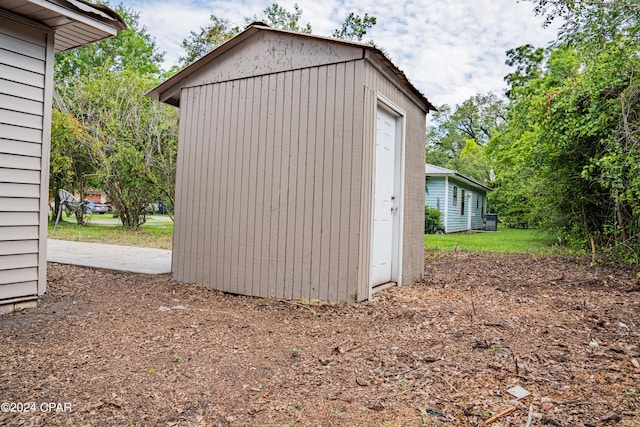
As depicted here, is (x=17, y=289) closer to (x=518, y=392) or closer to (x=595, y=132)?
(x=518, y=392)

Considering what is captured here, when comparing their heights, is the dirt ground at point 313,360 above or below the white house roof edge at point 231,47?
below

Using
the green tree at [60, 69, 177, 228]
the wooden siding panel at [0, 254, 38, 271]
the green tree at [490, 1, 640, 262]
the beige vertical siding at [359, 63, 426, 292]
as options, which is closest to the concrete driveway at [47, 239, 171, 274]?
the wooden siding panel at [0, 254, 38, 271]

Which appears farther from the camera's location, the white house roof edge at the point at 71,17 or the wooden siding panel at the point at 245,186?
the wooden siding panel at the point at 245,186

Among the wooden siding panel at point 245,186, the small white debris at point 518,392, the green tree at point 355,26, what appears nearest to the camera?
the small white debris at point 518,392

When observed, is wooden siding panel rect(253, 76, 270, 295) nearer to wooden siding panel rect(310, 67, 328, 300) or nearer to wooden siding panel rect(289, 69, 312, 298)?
wooden siding panel rect(289, 69, 312, 298)

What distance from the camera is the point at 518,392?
2178mm

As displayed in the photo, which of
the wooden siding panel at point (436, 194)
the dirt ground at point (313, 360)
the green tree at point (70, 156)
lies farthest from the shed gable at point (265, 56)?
the wooden siding panel at point (436, 194)

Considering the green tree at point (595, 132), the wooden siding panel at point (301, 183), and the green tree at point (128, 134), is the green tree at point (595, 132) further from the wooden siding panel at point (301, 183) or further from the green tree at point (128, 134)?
the green tree at point (128, 134)

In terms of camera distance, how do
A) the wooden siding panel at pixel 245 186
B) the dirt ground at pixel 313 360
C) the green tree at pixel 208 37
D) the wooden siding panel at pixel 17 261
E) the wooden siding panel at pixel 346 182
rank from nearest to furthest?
the dirt ground at pixel 313 360, the wooden siding panel at pixel 17 261, the wooden siding panel at pixel 346 182, the wooden siding panel at pixel 245 186, the green tree at pixel 208 37

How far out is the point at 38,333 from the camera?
2924 millimetres

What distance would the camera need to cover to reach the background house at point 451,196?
642 inches

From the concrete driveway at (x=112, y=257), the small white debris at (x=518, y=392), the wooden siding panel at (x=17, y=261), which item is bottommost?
the small white debris at (x=518, y=392)

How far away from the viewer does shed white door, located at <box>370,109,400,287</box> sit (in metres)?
4.55

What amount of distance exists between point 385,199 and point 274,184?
1.35 meters
